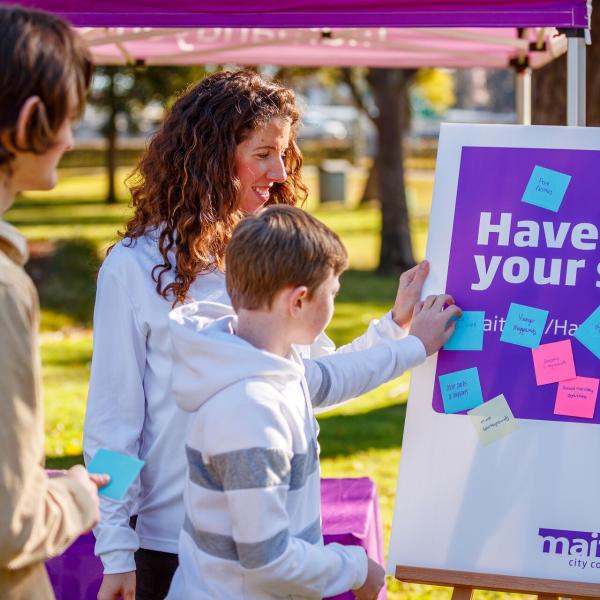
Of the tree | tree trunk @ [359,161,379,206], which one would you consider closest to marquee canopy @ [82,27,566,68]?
the tree

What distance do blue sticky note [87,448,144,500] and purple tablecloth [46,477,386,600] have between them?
101cm

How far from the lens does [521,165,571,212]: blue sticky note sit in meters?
2.76

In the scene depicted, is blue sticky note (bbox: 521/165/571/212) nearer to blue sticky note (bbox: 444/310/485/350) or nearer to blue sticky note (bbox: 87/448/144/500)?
blue sticky note (bbox: 444/310/485/350)

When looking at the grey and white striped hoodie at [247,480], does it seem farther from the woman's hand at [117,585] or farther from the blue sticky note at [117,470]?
the woman's hand at [117,585]

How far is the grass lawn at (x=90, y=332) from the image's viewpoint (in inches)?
240

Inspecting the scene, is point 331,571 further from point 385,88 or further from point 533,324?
point 385,88

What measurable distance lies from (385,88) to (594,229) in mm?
10173

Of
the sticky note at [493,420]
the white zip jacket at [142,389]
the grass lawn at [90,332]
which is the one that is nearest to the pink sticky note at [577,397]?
the sticky note at [493,420]

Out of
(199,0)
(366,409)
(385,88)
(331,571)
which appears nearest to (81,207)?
(385,88)

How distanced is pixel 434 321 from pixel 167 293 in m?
0.71

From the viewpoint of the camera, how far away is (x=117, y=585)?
2.36m

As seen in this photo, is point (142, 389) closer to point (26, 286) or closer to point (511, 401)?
point (26, 286)

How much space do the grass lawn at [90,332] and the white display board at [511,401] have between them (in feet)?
3.34

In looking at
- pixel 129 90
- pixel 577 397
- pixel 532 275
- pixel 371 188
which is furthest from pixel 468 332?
pixel 371 188
